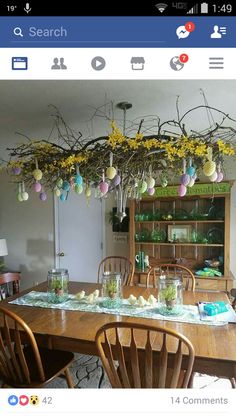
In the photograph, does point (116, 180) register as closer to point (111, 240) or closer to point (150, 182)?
point (150, 182)

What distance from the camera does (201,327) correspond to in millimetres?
1258

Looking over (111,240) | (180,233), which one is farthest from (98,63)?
(111,240)

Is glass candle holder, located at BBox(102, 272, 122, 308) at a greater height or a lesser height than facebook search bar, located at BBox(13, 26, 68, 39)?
lesser

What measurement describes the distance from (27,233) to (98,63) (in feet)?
11.1

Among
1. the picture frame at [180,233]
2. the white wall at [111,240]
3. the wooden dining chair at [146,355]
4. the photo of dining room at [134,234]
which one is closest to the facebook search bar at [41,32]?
the photo of dining room at [134,234]

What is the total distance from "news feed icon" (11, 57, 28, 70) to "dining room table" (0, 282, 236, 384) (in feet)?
3.66

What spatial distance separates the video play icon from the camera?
578 millimetres

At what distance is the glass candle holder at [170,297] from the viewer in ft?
4.62

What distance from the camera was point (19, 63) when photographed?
1.91ft

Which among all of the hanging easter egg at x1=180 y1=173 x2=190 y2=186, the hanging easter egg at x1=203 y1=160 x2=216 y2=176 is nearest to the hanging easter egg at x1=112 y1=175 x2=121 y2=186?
the hanging easter egg at x1=180 y1=173 x2=190 y2=186

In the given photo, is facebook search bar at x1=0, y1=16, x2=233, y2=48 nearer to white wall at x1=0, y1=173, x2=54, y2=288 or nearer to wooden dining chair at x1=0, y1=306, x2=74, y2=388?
wooden dining chair at x1=0, y1=306, x2=74, y2=388
